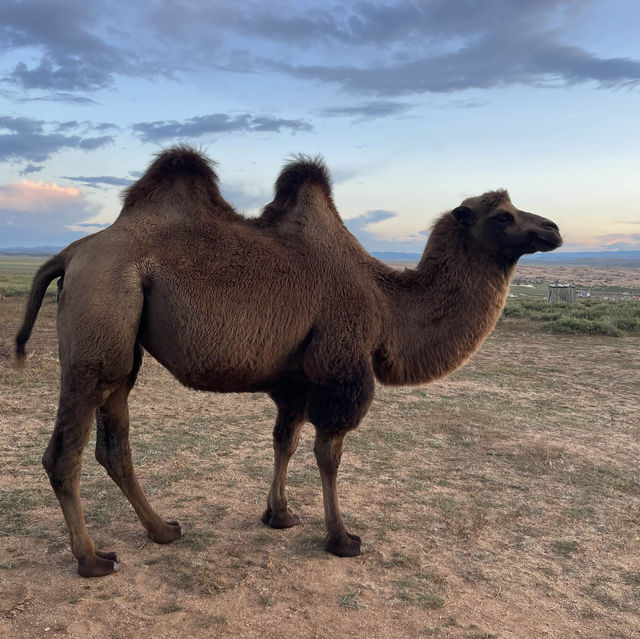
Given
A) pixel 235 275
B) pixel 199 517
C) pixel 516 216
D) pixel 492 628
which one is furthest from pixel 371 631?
pixel 516 216

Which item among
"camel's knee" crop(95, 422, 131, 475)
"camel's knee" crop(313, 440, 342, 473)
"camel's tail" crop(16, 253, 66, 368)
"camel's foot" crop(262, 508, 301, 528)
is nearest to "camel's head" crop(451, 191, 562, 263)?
"camel's knee" crop(313, 440, 342, 473)

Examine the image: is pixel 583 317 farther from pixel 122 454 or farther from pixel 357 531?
pixel 122 454

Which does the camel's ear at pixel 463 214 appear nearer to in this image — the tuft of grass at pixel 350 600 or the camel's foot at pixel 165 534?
the tuft of grass at pixel 350 600

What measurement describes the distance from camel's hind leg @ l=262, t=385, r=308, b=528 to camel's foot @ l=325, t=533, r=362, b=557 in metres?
→ 0.59

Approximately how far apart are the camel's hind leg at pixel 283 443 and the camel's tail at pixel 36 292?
2093 mm

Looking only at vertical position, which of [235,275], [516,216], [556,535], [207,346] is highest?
[516,216]

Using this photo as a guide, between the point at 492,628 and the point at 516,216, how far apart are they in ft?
10.4

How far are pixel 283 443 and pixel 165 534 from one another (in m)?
1.28

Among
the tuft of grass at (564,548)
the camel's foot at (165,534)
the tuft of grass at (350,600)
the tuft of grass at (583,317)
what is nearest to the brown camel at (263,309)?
the camel's foot at (165,534)

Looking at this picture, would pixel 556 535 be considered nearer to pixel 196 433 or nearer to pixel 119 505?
pixel 119 505

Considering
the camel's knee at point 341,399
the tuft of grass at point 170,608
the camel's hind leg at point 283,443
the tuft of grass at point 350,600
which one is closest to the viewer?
the tuft of grass at point 170,608

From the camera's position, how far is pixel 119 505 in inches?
210

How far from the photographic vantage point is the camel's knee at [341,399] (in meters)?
4.47

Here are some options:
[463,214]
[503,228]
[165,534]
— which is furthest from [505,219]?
[165,534]
